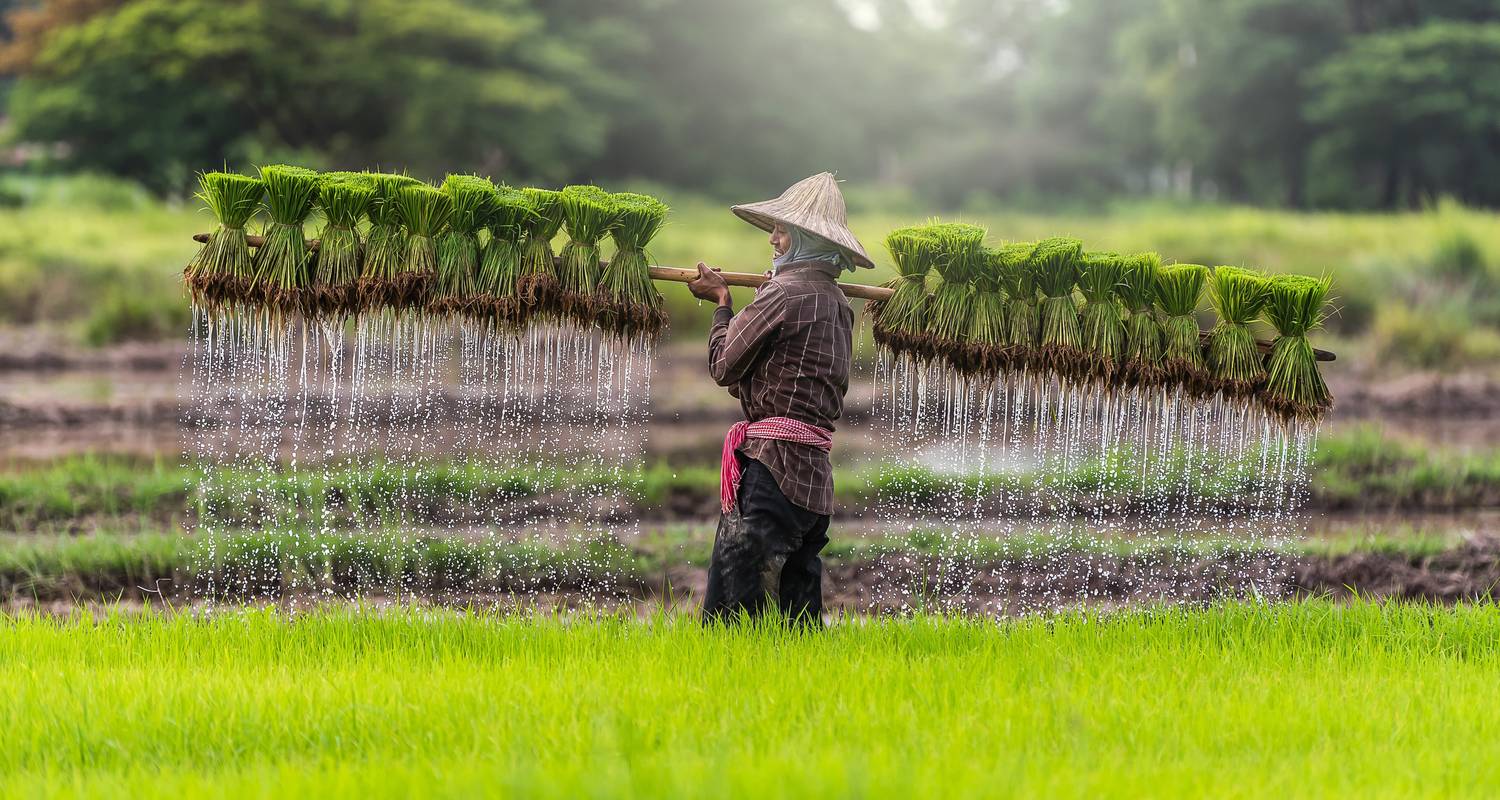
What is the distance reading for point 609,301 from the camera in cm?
584

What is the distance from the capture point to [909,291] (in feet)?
19.9

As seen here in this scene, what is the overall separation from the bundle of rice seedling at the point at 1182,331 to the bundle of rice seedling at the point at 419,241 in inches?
129

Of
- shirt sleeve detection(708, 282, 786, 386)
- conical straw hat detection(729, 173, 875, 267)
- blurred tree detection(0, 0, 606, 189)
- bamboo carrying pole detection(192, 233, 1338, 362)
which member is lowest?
shirt sleeve detection(708, 282, 786, 386)

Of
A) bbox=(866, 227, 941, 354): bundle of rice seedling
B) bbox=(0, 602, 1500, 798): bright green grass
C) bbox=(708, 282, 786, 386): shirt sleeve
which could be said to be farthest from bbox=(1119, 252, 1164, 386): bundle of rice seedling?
bbox=(708, 282, 786, 386): shirt sleeve

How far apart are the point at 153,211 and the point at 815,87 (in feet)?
71.4

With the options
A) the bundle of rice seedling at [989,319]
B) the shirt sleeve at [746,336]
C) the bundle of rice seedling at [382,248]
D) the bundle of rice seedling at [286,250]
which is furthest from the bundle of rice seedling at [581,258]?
the bundle of rice seedling at [989,319]

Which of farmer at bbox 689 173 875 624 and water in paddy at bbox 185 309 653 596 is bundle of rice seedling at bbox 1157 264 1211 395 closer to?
farmer at bbox 689 173 875 624

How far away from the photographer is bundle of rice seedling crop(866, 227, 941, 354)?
6.02 m

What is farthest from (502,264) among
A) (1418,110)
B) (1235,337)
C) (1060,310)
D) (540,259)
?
(1418,110)

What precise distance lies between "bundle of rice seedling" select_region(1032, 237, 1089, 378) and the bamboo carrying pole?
0.61 meters

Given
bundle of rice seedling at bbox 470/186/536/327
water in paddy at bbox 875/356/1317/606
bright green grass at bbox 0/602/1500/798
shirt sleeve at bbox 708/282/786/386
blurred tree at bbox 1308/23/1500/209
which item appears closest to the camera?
bright green grass at bbox 0/602/1500/798

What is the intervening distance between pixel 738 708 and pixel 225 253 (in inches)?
122

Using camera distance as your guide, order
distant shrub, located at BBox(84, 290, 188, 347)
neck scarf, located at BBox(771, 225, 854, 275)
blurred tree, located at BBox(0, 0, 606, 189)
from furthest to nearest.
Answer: blurred tree, located at BBox(0, 0, 606, 189), distant shrub, located at BBox(84, 290, 188, 347), neck scarf, located at BBox(771, 225, 854, 275)

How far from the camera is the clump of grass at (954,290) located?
6016 millimetres
